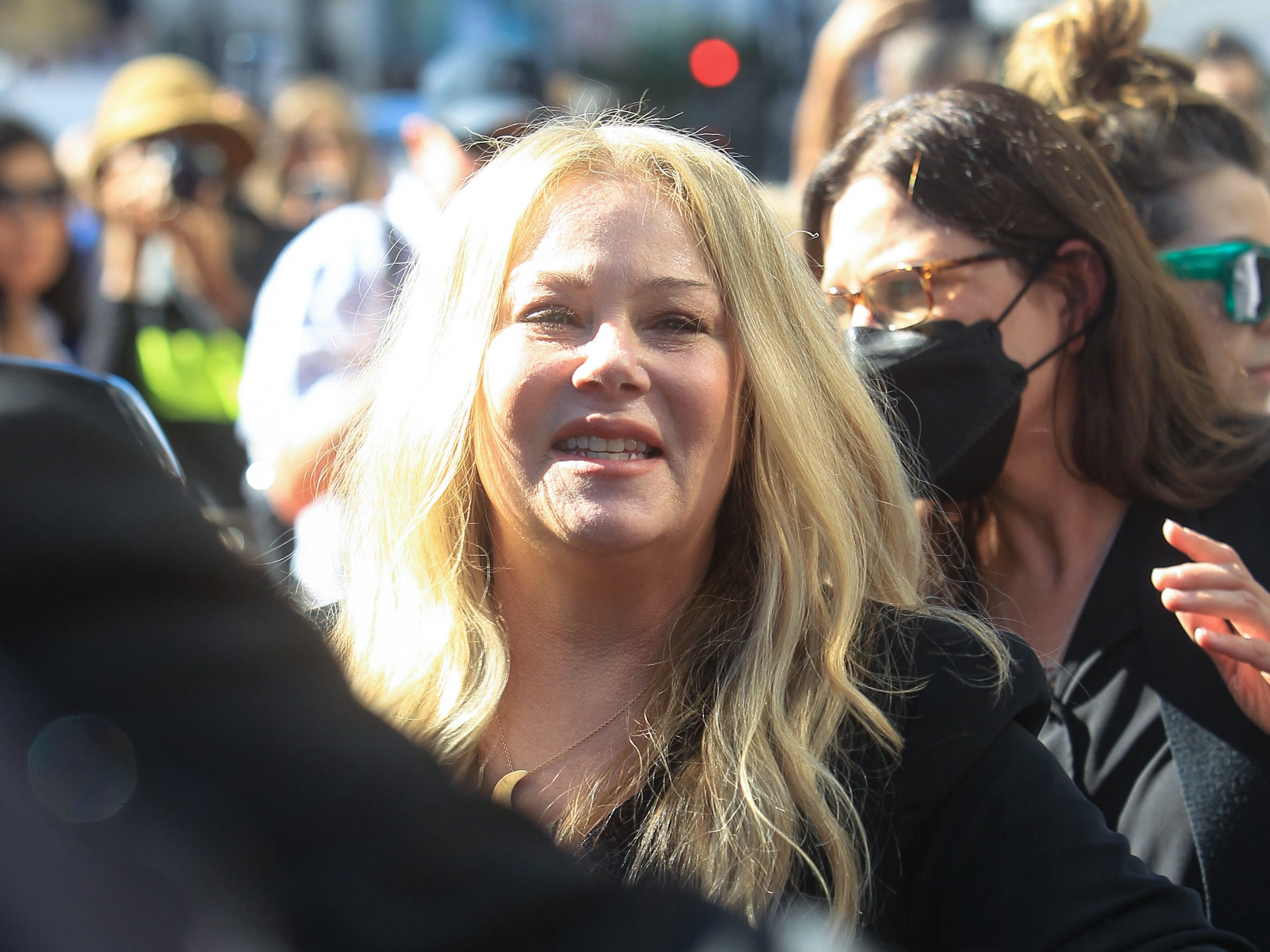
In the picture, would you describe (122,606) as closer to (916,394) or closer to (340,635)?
(340,635)

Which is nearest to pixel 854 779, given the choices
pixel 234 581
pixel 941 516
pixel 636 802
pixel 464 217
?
pixel 636 802

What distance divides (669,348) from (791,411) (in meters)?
0.21

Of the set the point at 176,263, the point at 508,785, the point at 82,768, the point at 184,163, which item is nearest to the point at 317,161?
the point at 184,163

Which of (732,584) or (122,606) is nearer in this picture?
(122,606)

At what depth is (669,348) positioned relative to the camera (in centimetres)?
187

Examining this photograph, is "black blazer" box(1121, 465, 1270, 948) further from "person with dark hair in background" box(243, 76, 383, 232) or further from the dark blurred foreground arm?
"person with dark hair in background" box(243, 76, 383, 232)

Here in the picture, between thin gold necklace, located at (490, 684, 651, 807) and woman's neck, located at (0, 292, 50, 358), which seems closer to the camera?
thin gold necklace, located at (490, 684, 651, 807)

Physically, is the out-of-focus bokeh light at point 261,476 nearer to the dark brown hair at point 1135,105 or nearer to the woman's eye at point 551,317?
the woman's eye at point 551,317

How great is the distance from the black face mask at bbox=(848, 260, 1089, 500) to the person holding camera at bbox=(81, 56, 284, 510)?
220 centimetres

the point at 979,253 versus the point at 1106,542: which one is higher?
the point at 979,253

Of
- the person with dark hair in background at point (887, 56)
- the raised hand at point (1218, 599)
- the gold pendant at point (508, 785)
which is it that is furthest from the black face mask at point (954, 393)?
the person with dark hair in background at point (887, 56)

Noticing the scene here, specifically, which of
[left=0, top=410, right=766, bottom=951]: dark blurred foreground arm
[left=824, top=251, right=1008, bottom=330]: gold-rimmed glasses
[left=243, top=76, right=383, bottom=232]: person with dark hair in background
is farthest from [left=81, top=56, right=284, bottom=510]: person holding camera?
[left=0, top=410, right=766, bottom=951]: dark blurred foreground arm

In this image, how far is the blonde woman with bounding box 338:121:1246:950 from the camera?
1660 millimetres

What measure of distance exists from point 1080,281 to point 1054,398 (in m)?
0.23
